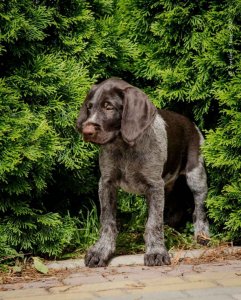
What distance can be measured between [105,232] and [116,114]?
1098mm

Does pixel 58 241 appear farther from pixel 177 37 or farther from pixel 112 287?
pixel 177 37

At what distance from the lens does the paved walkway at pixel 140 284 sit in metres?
3.74

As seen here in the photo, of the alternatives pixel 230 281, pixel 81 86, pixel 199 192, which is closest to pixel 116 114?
pixel 81 86

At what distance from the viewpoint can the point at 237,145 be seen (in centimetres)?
528

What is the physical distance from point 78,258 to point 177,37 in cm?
252

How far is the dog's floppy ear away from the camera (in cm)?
467

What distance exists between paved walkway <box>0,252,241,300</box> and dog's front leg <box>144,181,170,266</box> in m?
0.12

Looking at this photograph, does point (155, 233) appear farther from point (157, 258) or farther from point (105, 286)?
point (105, 286)

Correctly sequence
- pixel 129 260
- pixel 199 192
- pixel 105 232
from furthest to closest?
pixel 199 192 < pixel 105 232 < pixel 129 260

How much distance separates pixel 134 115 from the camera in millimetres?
4680

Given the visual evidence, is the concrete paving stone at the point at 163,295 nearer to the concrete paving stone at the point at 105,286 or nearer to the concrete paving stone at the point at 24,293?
the concrete paving stone at the point at 105,286

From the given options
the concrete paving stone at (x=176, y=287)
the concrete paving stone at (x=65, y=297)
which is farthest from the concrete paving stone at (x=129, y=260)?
the concrete paving stone at (x=65, y=297)

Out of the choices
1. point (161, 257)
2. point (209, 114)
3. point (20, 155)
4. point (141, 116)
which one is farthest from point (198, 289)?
point (209, 114)

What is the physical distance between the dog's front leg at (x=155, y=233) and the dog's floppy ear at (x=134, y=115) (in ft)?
2.24
